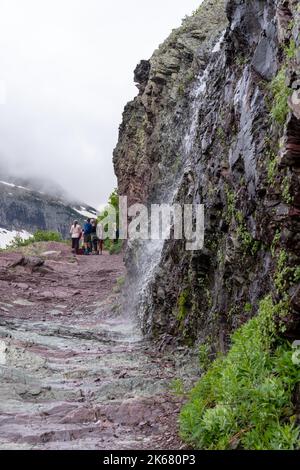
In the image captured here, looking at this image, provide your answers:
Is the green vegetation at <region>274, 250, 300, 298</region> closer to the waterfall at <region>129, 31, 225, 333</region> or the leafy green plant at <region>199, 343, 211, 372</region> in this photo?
the leafy green plant at <region>199, 343, 211, 372</region>

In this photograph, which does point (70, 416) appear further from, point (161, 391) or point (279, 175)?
point (279, 175)

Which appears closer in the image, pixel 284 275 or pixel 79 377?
pixel 284 275

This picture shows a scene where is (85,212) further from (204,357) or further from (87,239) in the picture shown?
(204,357)

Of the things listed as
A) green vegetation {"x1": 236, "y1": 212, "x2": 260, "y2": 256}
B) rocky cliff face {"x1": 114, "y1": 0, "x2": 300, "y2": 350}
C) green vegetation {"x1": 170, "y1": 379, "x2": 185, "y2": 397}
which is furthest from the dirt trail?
green vegetation {"x1": 236, "y1": 212, "x2": 260, "y2": 256}

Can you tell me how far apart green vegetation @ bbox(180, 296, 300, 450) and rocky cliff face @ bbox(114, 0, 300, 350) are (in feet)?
1.39

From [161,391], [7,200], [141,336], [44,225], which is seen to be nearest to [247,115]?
[161,391]

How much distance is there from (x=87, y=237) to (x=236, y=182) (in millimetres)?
24333

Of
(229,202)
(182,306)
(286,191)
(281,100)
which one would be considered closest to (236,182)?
(229,202)

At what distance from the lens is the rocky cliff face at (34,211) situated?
106188 mm

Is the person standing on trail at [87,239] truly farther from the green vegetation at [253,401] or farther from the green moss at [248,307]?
the green vegetation at [253,401]

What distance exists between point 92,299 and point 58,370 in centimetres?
1099

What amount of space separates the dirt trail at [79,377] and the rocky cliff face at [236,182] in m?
1.26

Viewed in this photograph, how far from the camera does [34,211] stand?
359ft

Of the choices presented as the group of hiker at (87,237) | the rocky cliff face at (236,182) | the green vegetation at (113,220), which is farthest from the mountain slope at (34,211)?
the rocky cliff face at (236,182)
